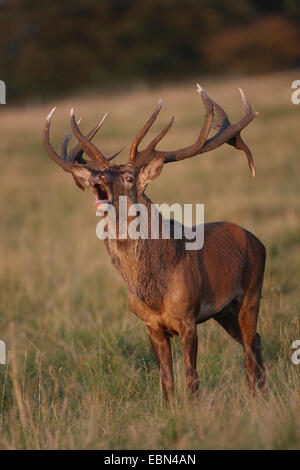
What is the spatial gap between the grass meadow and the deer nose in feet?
4.57

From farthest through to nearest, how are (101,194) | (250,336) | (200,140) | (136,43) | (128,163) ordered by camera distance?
(136,43) < (250,336) < (200,140) < (128,163) < (101,194)

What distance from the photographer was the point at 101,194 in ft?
13.4

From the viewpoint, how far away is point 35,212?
52.4ft

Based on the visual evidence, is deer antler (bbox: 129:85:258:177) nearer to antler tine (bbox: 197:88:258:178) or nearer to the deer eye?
antler tine (bbox: 197:88:258:178)

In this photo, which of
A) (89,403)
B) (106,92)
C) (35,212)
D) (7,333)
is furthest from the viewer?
(106,92)

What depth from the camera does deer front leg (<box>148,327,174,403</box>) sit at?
446 cm

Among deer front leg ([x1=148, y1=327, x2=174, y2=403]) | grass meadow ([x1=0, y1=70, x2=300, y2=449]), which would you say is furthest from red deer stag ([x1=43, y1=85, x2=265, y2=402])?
grass meadow ([x1=0, y1=70, x2=300, y2=449])

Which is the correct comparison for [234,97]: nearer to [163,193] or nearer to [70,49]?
[163,193]

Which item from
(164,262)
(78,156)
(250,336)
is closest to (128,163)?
(78,156)

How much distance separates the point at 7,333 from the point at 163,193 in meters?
9.05

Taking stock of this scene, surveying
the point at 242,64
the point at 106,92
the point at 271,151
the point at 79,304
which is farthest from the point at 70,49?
the point at 79,304

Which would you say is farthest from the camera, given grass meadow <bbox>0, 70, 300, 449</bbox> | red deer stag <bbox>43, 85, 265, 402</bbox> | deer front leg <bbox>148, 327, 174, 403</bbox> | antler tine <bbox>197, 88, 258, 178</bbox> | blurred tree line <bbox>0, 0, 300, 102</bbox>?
blurred tree line <bbox>0, 0, 300, 102</bbox>

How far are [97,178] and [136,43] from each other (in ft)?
113

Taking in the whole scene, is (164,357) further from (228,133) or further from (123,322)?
(123,322)
